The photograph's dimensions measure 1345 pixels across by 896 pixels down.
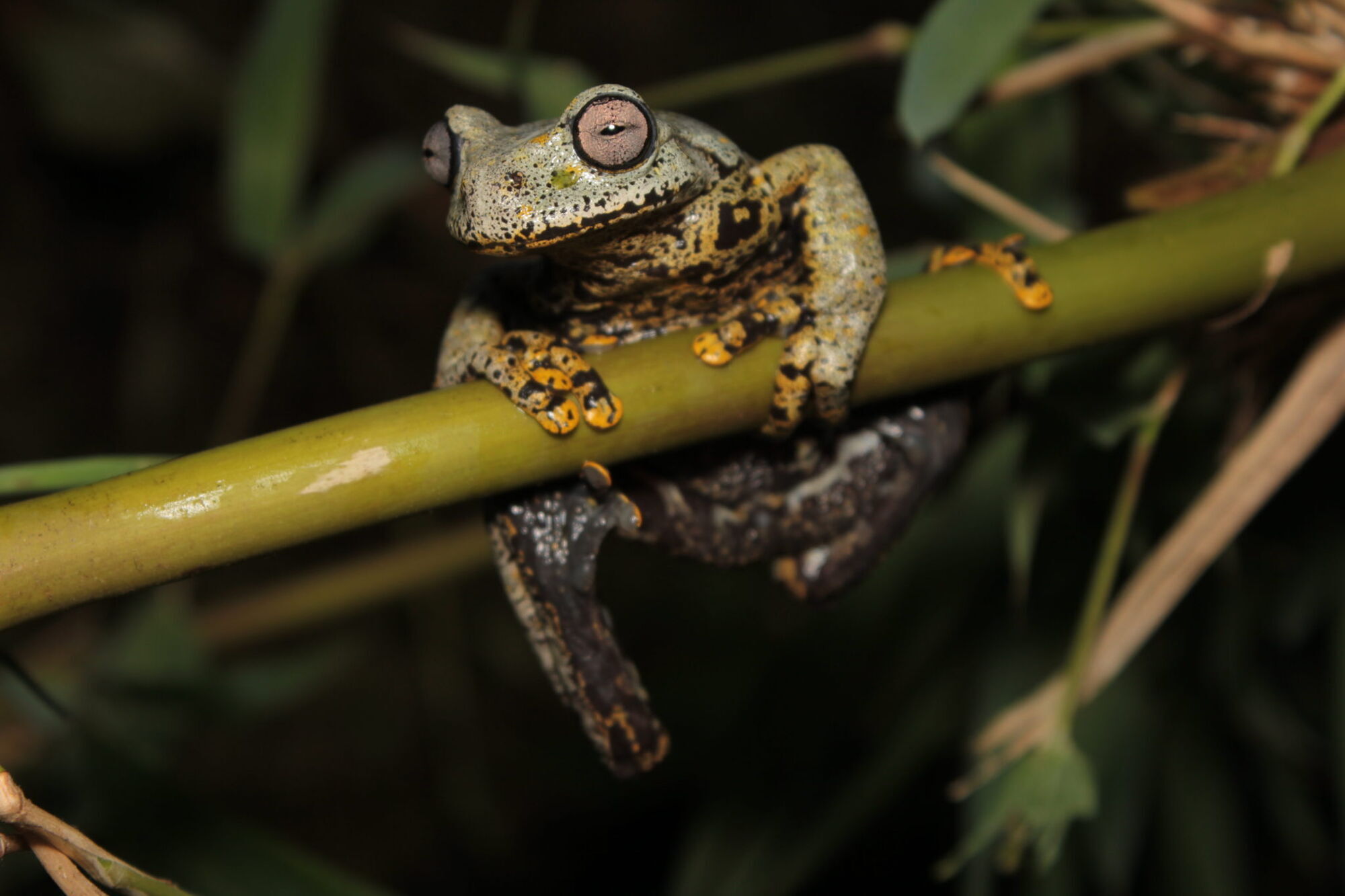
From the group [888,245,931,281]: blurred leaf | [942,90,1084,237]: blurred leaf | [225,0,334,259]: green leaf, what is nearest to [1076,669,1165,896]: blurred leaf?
[942,90,1084,237]: blurred leaf

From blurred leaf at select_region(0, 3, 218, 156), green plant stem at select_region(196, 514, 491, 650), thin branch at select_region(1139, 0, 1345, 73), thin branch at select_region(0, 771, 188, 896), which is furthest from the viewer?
blurred leaf at select_region(0, 3, 218, 156)

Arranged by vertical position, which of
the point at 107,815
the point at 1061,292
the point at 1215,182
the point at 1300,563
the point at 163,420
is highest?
the point at 163,420

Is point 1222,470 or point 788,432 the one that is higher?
point 788,432

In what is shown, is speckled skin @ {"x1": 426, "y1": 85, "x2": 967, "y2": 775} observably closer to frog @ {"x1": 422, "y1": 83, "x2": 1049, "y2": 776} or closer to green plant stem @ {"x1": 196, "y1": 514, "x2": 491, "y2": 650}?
frog @ {"x1": 422, "y1": 83, "x2": 1049, "y2": 776}

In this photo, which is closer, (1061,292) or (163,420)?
(1061,292)

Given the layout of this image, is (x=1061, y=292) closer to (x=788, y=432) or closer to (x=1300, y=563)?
(x=788, y=432)

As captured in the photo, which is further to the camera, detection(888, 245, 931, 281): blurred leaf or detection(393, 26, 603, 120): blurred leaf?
detection(393, 26, 603, 120): blurred leaf

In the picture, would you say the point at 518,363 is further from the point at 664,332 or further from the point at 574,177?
the point at 664,332

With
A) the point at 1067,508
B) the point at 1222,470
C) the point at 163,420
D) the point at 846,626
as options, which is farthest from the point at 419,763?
the point at 1222,470
